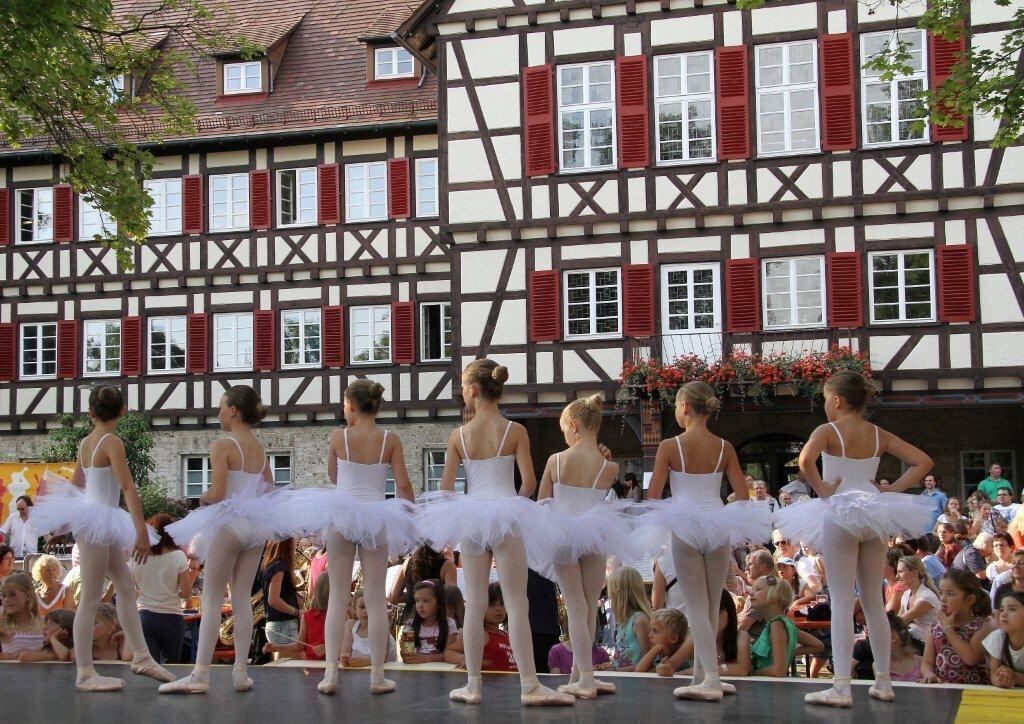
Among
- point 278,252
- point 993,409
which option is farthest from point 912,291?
point 278,252

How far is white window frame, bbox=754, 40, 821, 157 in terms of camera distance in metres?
23.2

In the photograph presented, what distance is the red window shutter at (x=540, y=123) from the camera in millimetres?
24125

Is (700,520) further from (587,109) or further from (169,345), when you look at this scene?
(169,345)

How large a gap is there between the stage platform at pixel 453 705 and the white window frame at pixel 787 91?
52.7 ft

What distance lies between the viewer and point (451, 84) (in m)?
24.9

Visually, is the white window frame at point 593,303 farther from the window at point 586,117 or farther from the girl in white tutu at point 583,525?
the girl in white tutu at point 583,525

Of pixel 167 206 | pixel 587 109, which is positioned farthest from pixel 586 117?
pixel 167 206

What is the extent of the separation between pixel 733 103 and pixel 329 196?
33.7ft

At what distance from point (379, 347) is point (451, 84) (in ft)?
23.2

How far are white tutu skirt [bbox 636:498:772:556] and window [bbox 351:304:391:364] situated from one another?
2213 cm

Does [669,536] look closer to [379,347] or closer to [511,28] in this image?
[511,28]

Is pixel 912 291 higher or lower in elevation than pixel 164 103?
lower

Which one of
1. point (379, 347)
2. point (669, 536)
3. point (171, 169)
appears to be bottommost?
point (669, 536)

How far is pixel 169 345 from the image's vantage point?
31.0 metres
